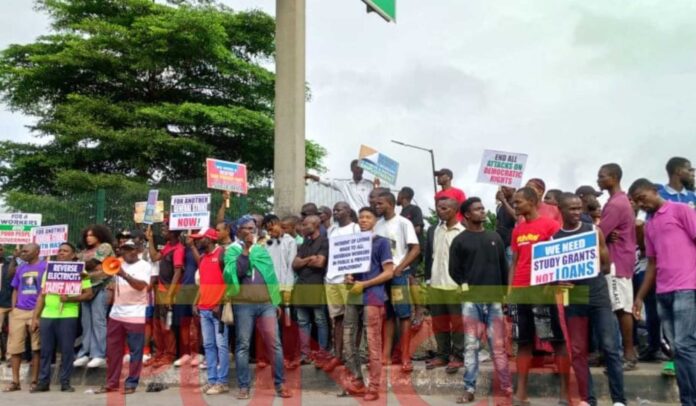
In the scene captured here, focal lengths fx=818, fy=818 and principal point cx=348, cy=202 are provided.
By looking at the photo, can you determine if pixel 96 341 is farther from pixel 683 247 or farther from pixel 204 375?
pixel 683 247

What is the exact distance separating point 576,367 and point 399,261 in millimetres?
2422

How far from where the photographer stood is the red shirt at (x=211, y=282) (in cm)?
952

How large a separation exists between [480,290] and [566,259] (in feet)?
3.89

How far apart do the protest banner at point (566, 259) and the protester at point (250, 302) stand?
3165mm

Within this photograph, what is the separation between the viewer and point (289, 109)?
12.8 metres

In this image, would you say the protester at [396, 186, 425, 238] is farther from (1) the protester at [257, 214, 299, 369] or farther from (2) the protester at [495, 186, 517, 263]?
(1) the protester at [257, 214, 299, 369]

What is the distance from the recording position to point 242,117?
3127 centimetres

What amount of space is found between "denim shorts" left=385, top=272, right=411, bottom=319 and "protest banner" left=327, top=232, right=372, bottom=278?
574 mm

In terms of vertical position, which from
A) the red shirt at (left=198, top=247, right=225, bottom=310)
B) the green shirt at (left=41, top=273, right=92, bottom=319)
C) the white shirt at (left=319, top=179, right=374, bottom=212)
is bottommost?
the green shirt at (left=41, top=273, right=92, bottom=319)

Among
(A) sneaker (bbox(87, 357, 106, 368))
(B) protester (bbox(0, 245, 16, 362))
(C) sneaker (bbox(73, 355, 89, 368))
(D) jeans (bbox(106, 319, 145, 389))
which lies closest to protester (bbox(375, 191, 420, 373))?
(D) jeans (bbox(106, 319, 145, 389))

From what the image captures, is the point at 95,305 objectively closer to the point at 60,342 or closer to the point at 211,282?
the point at 60,342

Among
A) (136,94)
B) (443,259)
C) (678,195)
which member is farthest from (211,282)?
(136,94)

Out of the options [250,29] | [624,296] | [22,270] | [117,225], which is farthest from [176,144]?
[624,296]

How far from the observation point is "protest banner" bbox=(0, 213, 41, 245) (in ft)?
42.8
